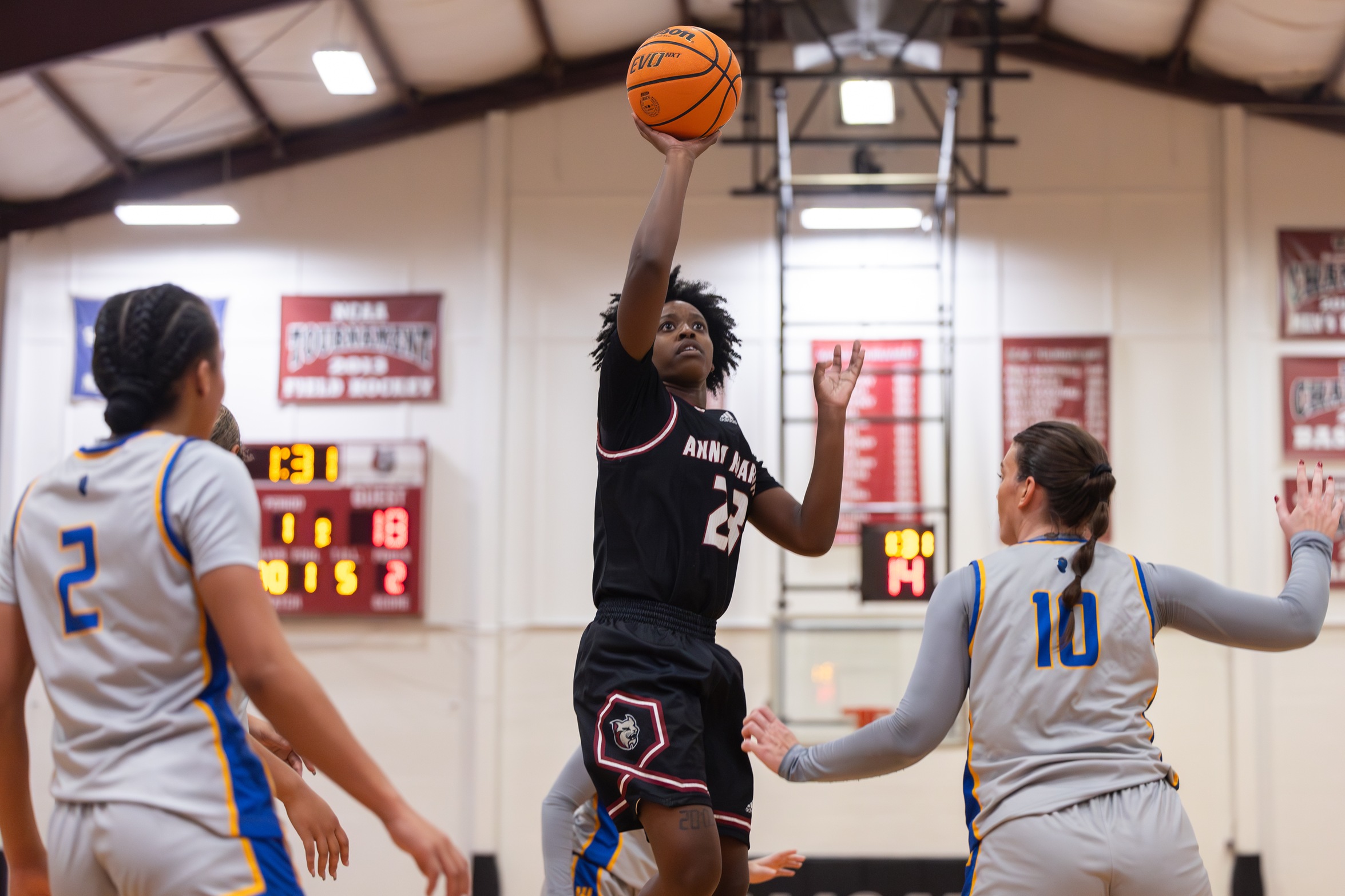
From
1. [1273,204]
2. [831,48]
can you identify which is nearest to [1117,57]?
[1273,204]

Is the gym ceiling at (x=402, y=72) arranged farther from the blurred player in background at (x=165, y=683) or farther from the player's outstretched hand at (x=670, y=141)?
the blurred player in background at (x=165, y=683)

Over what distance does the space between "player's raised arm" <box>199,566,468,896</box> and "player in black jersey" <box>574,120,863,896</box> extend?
747 mm

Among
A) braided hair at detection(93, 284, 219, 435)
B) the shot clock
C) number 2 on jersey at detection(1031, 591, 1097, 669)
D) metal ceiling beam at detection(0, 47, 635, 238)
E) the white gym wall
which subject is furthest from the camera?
metal ceiling beam at detection(0, 47, 635, 238)

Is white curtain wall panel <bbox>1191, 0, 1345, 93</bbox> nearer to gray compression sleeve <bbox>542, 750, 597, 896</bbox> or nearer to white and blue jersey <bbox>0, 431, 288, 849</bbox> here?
gray compression sleeve <bbox>542, 750, 597, 896</bbox>

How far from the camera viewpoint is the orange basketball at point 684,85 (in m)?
2.80

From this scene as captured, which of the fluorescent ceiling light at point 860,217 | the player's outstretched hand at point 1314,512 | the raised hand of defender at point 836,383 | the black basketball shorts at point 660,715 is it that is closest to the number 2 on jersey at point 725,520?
the black basketball shorts at point 660,715

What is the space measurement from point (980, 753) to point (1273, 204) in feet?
23.7

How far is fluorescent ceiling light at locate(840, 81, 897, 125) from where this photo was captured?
292 inches

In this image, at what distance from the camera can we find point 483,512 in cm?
822

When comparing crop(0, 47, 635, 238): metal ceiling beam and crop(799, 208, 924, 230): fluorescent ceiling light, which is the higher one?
crop(0, 47, 635, 238): metal ceiling beam

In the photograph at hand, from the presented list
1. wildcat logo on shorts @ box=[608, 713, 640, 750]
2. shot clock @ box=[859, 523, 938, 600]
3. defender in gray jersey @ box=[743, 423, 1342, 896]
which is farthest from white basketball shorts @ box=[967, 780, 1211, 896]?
shot clock @ box=[859, 523, 938, 600]

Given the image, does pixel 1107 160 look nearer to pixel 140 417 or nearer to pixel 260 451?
pixel 260 451

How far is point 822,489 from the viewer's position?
9.66ft

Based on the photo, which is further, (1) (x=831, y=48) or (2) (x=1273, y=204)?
(2) (x=1273, y=204)
